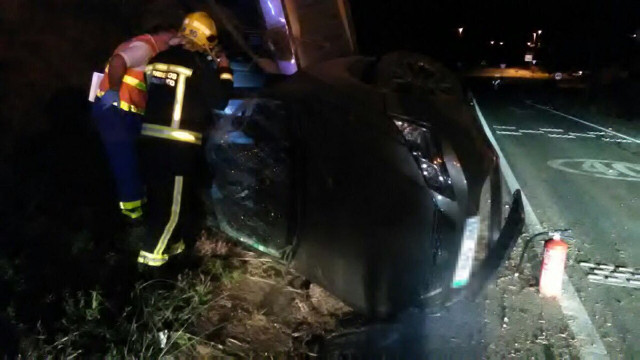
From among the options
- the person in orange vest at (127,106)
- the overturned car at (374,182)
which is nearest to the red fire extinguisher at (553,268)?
the overturned car at (374,182)

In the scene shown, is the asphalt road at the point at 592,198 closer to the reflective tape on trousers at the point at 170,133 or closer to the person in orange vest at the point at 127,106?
the reflective tape on trousers at the point at 170,133

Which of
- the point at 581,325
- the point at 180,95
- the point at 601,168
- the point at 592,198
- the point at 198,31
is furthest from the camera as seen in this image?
the point at 601,168

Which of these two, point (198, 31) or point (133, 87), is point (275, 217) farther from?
point (133, 87)

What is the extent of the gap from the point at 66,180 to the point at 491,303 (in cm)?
380

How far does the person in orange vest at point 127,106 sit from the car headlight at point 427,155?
191cm

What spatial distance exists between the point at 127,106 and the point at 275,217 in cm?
153

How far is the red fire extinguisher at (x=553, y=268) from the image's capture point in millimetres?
4383

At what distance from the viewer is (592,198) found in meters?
7.48

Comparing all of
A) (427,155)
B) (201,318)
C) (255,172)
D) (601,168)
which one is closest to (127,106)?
(255,172)

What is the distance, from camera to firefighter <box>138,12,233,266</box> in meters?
3.74

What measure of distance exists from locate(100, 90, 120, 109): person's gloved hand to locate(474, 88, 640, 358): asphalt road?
3599 millimetres

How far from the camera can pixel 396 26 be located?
37.8m

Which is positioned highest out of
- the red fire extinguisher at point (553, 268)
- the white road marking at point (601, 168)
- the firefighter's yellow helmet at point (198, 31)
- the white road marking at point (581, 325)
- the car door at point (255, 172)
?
the firefighter's yellow helmet at point (198, 31)

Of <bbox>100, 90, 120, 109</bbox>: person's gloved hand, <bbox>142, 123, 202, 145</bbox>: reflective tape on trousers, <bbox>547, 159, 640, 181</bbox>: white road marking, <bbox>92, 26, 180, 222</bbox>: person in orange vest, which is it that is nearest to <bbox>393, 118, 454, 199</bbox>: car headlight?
<bbox>142, 123, 202, 145</bbox>: reflective tape on trousers
